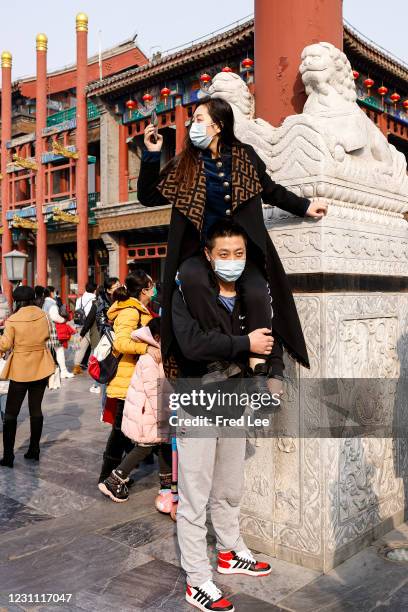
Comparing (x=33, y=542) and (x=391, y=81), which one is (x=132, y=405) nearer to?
(x=33, y=542)

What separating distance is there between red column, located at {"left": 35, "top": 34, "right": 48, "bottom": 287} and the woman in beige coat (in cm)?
1586

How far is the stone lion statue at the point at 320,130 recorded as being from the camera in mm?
2662

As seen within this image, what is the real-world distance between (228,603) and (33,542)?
130 centimetres

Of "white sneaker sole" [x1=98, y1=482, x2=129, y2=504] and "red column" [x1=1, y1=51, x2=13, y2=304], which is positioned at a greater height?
"red column" [x1=1, y1=51, x2=13, y2=304]

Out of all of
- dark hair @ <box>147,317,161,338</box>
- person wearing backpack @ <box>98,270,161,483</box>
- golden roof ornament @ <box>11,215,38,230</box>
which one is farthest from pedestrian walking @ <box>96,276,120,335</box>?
golden roof ornament @ <box>11,215,38,230</box>

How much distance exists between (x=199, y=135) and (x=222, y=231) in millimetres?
431

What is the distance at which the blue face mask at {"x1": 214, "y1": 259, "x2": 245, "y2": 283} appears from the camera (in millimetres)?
2254

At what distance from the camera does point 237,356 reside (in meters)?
2.26

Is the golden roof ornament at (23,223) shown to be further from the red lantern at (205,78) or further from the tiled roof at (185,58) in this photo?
the red lantern at (205,78)

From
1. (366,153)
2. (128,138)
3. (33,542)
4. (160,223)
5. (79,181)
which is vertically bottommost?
(33,542)

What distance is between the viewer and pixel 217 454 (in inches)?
99.4

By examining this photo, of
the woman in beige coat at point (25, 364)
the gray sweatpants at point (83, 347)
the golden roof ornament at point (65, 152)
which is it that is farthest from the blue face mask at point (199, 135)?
the golden roof ornament at point (65, 152)

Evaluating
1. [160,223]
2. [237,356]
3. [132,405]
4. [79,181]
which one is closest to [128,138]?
[79,181]

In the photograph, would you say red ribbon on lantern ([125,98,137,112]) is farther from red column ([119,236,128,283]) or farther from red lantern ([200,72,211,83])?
red column ([119,236,128,283])
